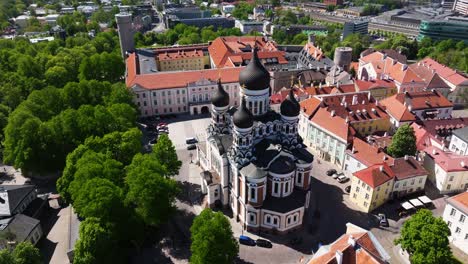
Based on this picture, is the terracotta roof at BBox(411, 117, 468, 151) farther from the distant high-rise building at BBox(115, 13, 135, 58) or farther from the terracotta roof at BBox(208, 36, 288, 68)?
the distant high-rise building at BBox(115, 13, 135, 58)

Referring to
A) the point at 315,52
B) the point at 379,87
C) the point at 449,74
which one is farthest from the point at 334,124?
the point at 449,74

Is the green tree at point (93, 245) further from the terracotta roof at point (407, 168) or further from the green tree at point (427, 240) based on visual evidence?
the terracotta roof at point (407, 168)

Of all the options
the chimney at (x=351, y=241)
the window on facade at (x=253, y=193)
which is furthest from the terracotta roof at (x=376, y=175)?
the chimney at (x=351, y=241)

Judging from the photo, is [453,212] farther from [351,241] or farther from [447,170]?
[351,241]

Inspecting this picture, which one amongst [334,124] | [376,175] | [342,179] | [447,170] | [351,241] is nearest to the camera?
[351,241]

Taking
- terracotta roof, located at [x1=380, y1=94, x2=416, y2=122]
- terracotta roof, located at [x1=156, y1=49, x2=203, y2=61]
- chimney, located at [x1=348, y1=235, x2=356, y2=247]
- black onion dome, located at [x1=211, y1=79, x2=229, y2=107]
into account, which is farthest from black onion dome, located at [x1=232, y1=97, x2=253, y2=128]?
terracotta roof, located at [x1=156, y1=49, x2=203, y2=61]

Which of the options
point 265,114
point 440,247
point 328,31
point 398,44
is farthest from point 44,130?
point 328,31

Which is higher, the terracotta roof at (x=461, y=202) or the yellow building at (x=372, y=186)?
the terracotta roof at (x=461, y=202)
